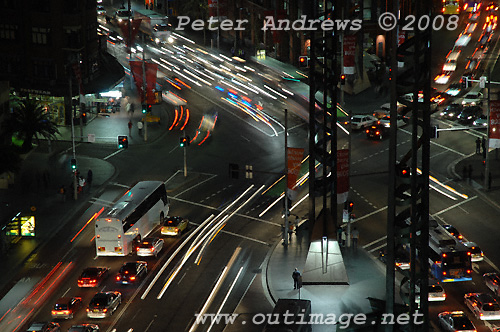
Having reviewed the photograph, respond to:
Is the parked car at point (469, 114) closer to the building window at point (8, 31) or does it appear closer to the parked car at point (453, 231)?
the parked car at point (453, 231)

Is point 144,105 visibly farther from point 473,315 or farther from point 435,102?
point 473,315

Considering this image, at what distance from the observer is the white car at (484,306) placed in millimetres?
54875

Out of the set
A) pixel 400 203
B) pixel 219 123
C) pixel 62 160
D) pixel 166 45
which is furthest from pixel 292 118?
pixel 400 203

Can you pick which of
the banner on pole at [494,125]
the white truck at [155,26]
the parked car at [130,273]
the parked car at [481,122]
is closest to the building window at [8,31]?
the white truck at [155,26]

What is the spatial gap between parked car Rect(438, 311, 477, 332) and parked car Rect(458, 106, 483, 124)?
161ft

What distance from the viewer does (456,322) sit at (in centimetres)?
5269

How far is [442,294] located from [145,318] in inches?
756

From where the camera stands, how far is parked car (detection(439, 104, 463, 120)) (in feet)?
330

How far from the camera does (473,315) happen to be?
56.0m

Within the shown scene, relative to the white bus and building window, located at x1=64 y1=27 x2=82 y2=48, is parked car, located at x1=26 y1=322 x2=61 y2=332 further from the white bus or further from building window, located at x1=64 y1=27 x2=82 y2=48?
building window, located at x1=64 y1=27 x2=82 y2=48

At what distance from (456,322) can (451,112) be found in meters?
52.5

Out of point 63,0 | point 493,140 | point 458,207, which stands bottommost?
point 458,207

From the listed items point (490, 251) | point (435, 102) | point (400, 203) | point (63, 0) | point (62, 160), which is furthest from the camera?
point (435, 102)

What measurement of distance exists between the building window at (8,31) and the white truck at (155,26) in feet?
125
